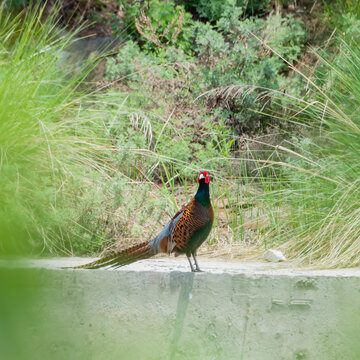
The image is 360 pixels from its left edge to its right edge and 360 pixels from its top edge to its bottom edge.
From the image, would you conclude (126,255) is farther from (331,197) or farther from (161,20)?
(161,20)

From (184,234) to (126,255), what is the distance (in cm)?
27

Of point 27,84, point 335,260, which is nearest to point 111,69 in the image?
point 27,84

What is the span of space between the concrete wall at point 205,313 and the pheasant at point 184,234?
64 mm

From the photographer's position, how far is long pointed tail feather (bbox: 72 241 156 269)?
2.36m

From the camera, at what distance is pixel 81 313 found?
2361 millimetres

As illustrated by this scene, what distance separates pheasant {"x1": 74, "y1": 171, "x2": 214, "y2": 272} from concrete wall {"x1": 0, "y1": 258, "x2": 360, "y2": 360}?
64 millimetres

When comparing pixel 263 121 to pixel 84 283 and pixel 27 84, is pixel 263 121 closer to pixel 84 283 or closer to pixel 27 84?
pixel 27 84

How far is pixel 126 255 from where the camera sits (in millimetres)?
2365

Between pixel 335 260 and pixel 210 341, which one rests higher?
pixel 335 260

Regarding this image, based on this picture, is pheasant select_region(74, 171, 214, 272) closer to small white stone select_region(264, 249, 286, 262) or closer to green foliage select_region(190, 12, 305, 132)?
small white stone select_region(264, 249, 286, 262)

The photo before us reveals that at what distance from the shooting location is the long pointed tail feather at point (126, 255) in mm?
2359

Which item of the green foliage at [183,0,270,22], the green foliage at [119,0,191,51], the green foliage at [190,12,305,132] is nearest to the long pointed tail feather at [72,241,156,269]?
the green foliage at [190,12,305,132]

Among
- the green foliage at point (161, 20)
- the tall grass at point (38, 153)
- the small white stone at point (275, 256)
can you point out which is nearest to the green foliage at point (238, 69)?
the green foliage at point (161, 20)

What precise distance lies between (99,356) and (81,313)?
195 mm
